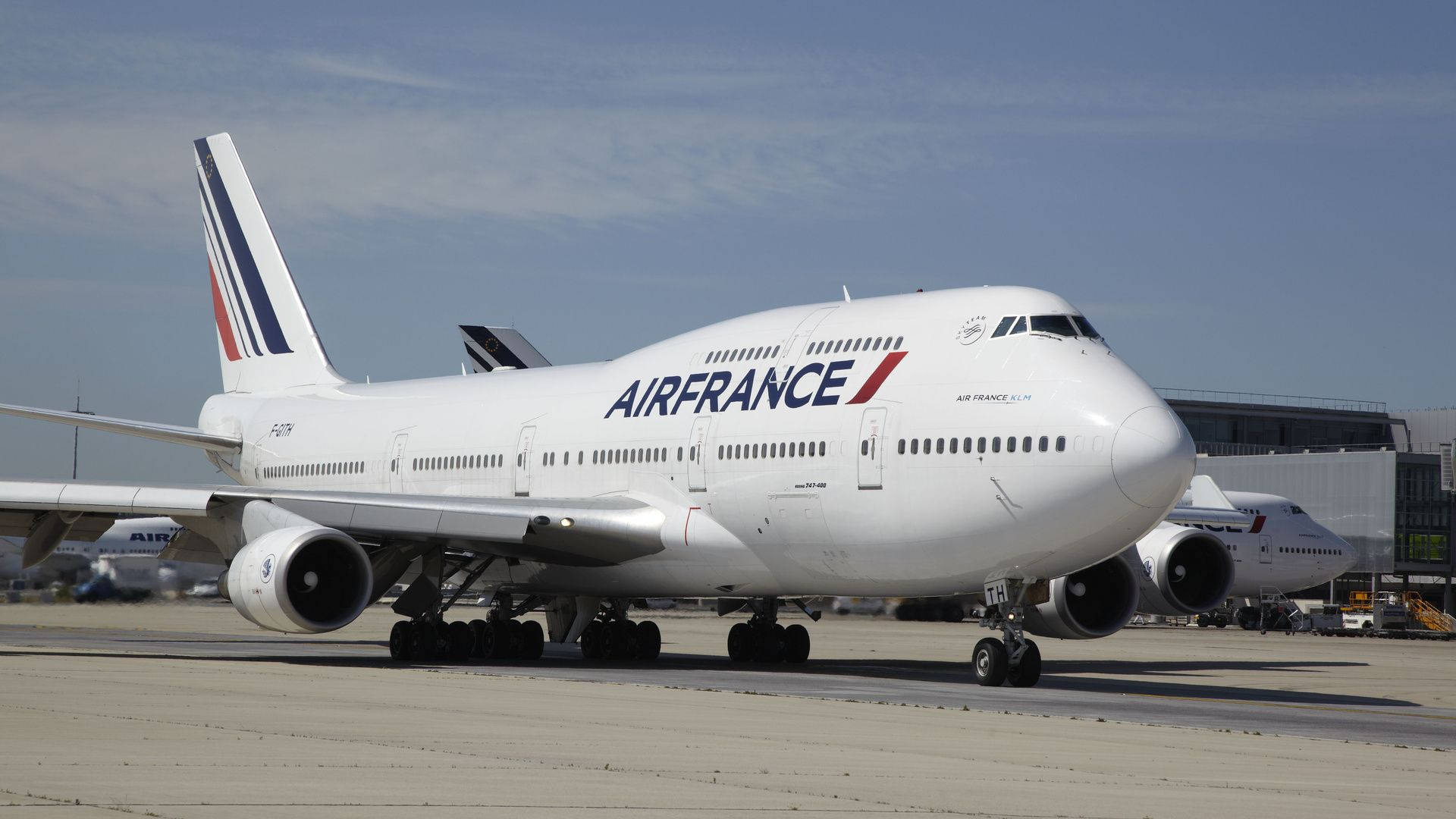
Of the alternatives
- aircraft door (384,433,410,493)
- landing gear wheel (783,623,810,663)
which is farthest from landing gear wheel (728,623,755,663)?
aircraft door (384,433,410,493)

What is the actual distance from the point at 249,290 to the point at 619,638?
13033 mm

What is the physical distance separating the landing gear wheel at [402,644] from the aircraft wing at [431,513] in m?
1.43

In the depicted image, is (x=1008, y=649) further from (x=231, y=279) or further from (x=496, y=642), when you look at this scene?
(x=231, y=279)

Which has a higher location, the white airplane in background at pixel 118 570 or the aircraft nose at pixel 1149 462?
the aircraft nose at pixel 1149 462

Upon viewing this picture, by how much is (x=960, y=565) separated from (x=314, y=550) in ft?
27.4

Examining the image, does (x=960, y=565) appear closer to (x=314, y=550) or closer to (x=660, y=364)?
(x=660, y=364)

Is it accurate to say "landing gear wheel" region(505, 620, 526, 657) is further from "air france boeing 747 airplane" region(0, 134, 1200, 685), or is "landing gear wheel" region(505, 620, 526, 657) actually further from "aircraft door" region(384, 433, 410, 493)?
"aircraft door" region(384, 433, 410, 493)

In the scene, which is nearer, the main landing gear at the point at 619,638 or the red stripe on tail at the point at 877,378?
the red stripe on tail at the point at 877,378

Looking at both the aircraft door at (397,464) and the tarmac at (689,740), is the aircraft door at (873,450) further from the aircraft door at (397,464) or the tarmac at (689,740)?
the aircraft door at (397,464)

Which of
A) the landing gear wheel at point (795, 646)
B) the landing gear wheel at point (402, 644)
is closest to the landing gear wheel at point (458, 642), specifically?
the landing gear wheel at point (402, 644)

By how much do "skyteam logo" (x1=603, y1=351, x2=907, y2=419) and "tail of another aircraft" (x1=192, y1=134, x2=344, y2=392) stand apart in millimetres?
10724

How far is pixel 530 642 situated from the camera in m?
24.2

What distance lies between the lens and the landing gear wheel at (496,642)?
24234mm

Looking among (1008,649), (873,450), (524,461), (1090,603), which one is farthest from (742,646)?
(1008,649)
